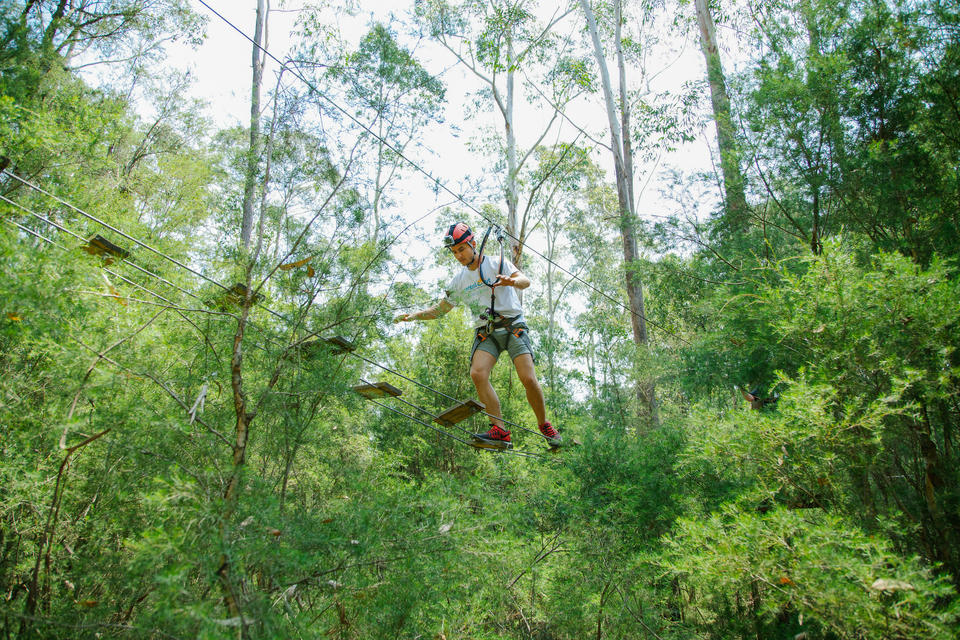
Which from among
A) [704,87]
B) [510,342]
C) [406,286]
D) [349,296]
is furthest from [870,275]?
[704,87]

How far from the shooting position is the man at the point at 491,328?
444cm

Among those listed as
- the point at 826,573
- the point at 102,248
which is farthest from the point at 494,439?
the point at 102,248

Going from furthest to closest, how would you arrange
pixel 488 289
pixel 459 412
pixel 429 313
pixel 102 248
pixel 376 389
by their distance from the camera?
pixel 488 289 < pixel 459 412 < pixel 429 313 < pixel 376 389 < pixel 102 248

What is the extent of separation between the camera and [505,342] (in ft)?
15.3

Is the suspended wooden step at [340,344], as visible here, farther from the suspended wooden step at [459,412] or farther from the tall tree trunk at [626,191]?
the tall tree trunk at [626,191]

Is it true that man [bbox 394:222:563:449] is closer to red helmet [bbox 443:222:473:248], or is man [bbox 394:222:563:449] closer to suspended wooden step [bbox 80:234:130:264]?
red helmet [bbox 443:222:473:248]

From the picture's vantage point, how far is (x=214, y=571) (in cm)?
223

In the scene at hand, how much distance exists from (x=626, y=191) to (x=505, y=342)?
6378 mm

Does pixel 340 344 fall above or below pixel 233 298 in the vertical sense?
below

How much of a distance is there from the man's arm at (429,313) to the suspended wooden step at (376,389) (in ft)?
1.59

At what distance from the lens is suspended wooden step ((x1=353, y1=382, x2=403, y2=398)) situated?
3.58 m

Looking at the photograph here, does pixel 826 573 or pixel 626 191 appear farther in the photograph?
pixel 626 191

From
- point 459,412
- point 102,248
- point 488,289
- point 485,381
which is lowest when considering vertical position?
point 459,412

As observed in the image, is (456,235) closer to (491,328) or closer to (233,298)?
(491,328)
